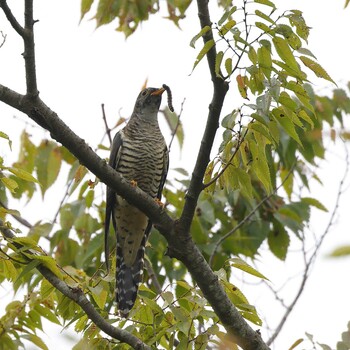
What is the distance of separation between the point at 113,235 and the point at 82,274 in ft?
6.01

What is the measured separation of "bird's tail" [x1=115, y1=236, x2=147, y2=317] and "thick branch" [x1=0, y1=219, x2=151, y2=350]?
3.66 feet

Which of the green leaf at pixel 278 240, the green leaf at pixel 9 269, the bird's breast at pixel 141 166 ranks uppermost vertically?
the bird's breast at pixel 141 166

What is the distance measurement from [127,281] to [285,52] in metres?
2.71

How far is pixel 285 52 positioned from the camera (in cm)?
301

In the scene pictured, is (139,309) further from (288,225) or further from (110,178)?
(288,225)

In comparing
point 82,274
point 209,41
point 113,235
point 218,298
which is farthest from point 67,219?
point 209,41

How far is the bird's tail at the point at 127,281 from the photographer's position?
5016mm

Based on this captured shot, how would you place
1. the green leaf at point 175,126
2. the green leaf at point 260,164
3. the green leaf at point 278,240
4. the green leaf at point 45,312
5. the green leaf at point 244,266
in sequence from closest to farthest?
the green leaf at point 260,164 < the green leaf at point 244,266 < the green leaf at point 45,312 < the green leaf at point 278,240 < the green leaf at point 175,126

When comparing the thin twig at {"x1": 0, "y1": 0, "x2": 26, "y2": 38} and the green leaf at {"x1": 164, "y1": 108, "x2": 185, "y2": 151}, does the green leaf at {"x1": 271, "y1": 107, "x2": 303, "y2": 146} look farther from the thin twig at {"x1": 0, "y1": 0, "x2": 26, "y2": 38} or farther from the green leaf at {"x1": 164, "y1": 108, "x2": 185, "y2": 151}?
the green leaf at {"x1": 164, "y1": 108, "x2": 185, "y2": 151}

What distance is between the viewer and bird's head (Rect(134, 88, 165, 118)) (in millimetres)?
6535

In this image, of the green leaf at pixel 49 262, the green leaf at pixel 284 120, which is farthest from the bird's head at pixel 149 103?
the green leaf at pixel 284 120

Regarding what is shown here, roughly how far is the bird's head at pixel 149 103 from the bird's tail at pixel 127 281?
124cm

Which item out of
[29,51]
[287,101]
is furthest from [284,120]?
[29,51]

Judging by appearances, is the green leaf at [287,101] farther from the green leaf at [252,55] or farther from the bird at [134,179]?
the bird at [134,179]
